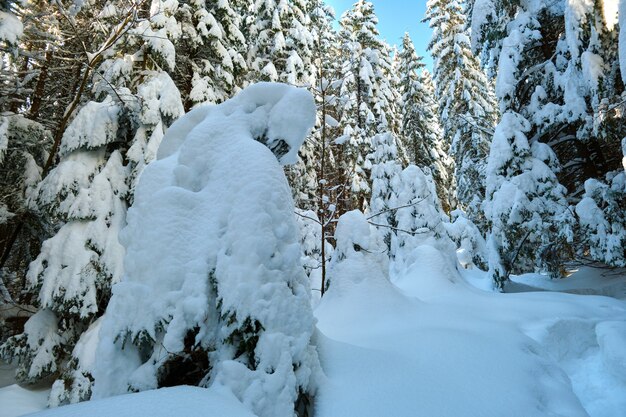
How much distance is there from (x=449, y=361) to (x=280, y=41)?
14.4m

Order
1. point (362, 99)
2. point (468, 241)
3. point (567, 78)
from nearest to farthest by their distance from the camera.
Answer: point (567, 78)
point (468, 241)
point (362, 99)

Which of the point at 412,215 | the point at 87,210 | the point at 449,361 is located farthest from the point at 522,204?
the point at 87,210

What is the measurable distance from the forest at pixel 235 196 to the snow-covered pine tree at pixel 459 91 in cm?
172

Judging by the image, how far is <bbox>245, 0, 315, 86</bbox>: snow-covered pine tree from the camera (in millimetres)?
14836

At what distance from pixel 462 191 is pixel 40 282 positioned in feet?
63.4

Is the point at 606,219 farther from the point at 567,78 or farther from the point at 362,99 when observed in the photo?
the point at 362,99

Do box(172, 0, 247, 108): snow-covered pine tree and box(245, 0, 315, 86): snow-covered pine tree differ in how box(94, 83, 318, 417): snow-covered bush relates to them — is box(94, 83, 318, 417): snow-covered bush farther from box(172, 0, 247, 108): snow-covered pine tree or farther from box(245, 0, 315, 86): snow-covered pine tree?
box(245, 0, 315, 86): snow-covered pine tree

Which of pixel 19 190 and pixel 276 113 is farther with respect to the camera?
pixel 19 190

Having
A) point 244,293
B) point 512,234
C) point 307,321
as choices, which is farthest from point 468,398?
point 512,234

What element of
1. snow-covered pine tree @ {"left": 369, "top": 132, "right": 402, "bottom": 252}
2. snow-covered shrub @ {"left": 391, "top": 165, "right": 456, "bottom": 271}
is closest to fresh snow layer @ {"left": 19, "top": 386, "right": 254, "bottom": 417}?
snow-covered shrub @ {"left": 391, "top": 165, "right": 456, "bottom": 271}

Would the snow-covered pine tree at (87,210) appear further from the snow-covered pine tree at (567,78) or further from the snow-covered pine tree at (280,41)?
the snow-covered pine tree at (567,78)

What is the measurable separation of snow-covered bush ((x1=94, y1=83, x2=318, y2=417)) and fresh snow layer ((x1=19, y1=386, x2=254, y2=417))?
0.29 meters

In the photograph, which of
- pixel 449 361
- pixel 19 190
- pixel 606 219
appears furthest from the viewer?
pixel 19 190

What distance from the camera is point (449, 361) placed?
3535mm
